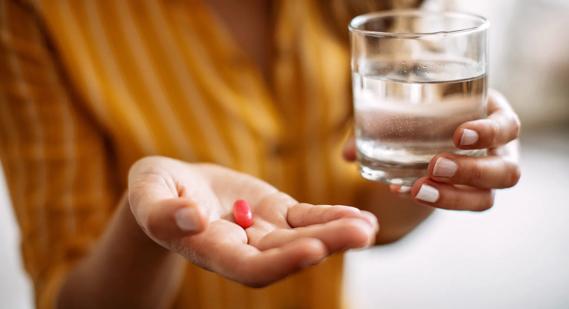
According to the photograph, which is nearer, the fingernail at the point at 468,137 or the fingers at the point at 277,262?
the fingers at the point at 277,262

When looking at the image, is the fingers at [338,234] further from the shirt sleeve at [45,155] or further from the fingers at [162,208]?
the shirt sleeve at [45,155]

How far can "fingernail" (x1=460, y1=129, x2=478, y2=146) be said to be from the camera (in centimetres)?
67

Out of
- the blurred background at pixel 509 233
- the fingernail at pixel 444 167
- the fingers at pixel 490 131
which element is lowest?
the blurred background at pixel 509 233

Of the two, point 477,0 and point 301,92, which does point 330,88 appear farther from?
point 477,0

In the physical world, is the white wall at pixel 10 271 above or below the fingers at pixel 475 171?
below

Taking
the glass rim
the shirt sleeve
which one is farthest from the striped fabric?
the glass rim

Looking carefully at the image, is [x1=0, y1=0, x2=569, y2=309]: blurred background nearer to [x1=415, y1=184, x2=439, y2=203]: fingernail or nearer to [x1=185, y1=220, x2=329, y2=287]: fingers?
[x1=415, y1=184, x2=439, y2=203]: fingernail

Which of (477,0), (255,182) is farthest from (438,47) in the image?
(477,0)

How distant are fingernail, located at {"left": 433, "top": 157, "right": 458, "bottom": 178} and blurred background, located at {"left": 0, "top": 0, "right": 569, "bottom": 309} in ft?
3.27

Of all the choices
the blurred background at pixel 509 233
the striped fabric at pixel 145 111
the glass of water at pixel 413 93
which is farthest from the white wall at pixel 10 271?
the glass of water at pixel 413 93

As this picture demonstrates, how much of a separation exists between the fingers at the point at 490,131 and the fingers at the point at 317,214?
157 millimetres

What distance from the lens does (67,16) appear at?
0.99 meters

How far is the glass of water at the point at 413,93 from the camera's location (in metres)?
0.68

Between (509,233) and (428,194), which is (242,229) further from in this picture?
(509,233)
